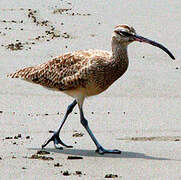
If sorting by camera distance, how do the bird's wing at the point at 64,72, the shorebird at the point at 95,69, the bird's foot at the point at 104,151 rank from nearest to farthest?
the bird's foot at the point at 104,151 → the shorebird at the point at 95,69 → the bird's wing at the point at 64,72

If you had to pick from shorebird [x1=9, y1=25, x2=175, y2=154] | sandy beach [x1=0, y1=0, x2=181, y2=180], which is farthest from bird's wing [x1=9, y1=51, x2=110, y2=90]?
sandy beach [x1=0, y1=0, x2=181, y2=180]

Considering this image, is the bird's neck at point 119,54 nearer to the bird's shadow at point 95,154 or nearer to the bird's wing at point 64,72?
the bird's wing at point 64,72

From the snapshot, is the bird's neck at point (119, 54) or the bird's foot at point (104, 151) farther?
the bird's neck at point (119, 54)

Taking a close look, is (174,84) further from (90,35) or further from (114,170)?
(114,170)

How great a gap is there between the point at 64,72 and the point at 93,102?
2.95 m

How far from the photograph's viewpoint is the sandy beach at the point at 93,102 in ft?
29.2

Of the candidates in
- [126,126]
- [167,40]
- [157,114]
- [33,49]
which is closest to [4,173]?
[126,126]

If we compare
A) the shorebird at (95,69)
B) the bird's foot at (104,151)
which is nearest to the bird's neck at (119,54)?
the shorebird at (95,69)

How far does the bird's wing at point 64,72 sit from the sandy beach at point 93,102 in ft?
2.64

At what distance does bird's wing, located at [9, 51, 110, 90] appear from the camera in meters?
10.1

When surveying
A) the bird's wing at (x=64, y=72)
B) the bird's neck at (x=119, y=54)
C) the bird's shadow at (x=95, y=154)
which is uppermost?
the bird's neck at (x=119, y=54)

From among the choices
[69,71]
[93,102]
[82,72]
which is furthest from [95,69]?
[93,102]

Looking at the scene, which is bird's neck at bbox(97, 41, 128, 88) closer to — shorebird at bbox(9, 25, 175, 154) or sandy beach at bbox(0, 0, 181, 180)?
shorebird at bbox(9, 25, 175, 154)

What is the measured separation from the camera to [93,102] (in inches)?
524
